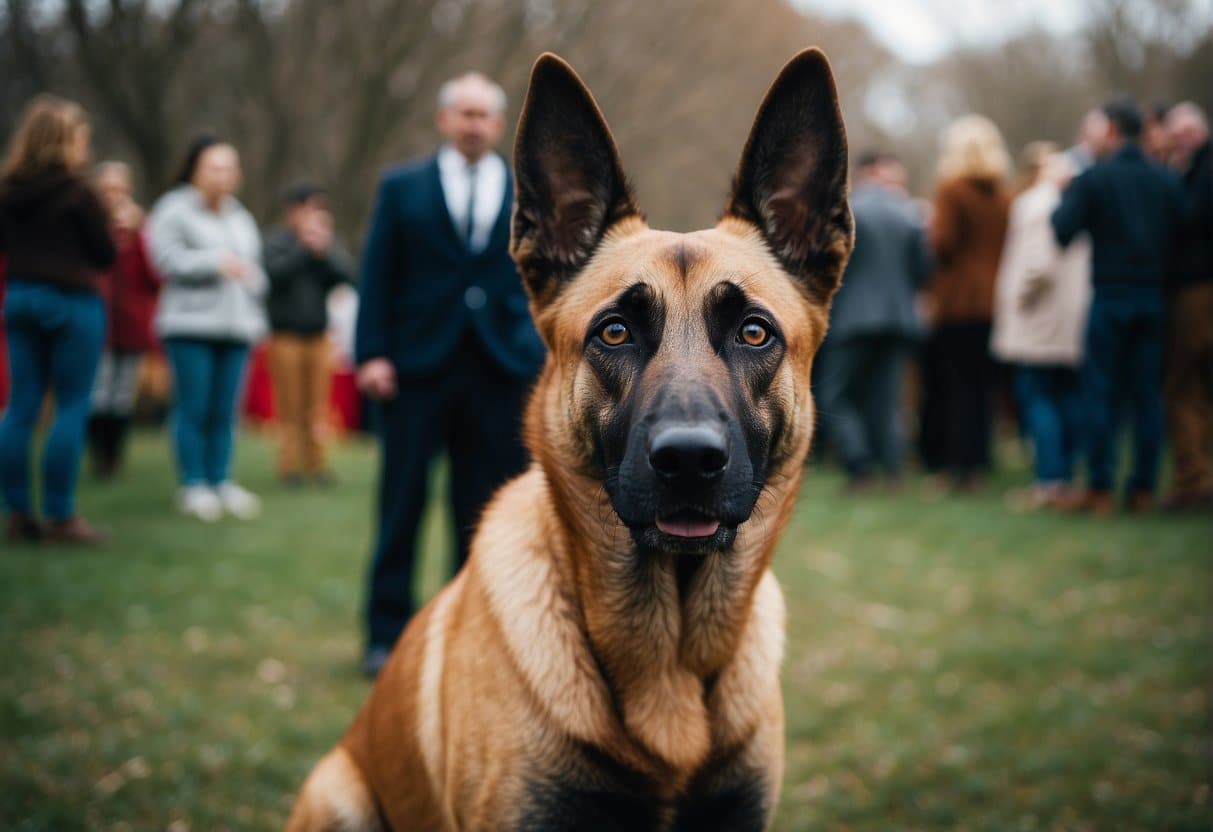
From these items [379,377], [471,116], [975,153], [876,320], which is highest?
[975,153]

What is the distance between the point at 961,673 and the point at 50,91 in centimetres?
1740

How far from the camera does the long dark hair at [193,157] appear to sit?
6.96 m

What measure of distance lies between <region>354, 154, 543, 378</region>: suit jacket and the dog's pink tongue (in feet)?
7.40

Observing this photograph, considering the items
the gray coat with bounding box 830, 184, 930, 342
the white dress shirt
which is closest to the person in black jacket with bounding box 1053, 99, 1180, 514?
the gray coat with bounding box 830, 184, 930, 342

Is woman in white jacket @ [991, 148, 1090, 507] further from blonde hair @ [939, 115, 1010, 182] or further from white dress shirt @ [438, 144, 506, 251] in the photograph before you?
white dress shirt @ [438, 144, 506, 251]

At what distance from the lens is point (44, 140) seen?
226 inches

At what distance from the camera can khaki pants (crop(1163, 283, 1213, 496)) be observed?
22.8 ft

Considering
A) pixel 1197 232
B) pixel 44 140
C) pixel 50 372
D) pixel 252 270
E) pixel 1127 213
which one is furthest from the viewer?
pixel 252 270

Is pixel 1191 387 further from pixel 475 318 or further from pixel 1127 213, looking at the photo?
pixel 475 318

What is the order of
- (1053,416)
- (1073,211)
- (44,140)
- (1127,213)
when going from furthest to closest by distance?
(1053,416), (1073,211), (1127,213), (44,140)

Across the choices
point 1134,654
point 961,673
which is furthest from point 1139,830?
point 1134,654

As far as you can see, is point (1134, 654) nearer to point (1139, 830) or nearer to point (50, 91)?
point (1139, 830)

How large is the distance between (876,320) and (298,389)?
18.5ft

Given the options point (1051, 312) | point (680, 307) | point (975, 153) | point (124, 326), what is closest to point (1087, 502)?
point (1051, 312)
